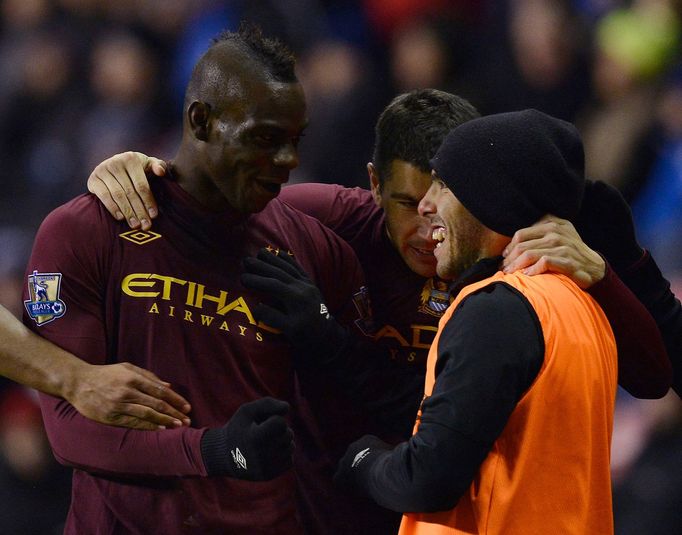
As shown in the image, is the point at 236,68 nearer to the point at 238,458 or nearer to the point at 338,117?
the point at 238,458

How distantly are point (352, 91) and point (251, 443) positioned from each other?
3.49 meters

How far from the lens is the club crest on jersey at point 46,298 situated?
8.72 feet

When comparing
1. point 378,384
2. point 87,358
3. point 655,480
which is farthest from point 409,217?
point 655,480

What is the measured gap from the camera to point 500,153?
2467mm

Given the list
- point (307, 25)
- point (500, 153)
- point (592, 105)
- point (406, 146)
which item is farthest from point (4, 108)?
point (500, 153)

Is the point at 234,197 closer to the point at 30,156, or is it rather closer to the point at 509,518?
the point at 509,518

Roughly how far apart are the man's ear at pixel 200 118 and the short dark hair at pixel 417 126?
2.03 ft

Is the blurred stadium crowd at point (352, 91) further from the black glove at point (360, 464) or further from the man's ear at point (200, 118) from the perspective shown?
the man's ear at point (200, 118)

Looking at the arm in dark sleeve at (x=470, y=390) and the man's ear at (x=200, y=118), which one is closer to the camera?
the arm in dark sleeve at (x=470, y=390)

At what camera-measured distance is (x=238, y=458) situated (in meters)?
2.62

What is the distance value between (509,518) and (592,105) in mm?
3344

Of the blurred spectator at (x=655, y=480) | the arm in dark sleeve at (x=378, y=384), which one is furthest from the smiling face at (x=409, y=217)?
the blurred spectator at (x=655, y=480)

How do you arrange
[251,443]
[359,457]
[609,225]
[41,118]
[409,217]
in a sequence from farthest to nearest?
1. [41,118]
2. [409,217]
3. [609,225]
4. [359,457]
5. [251,443]

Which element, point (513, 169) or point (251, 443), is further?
point (251, 443)
